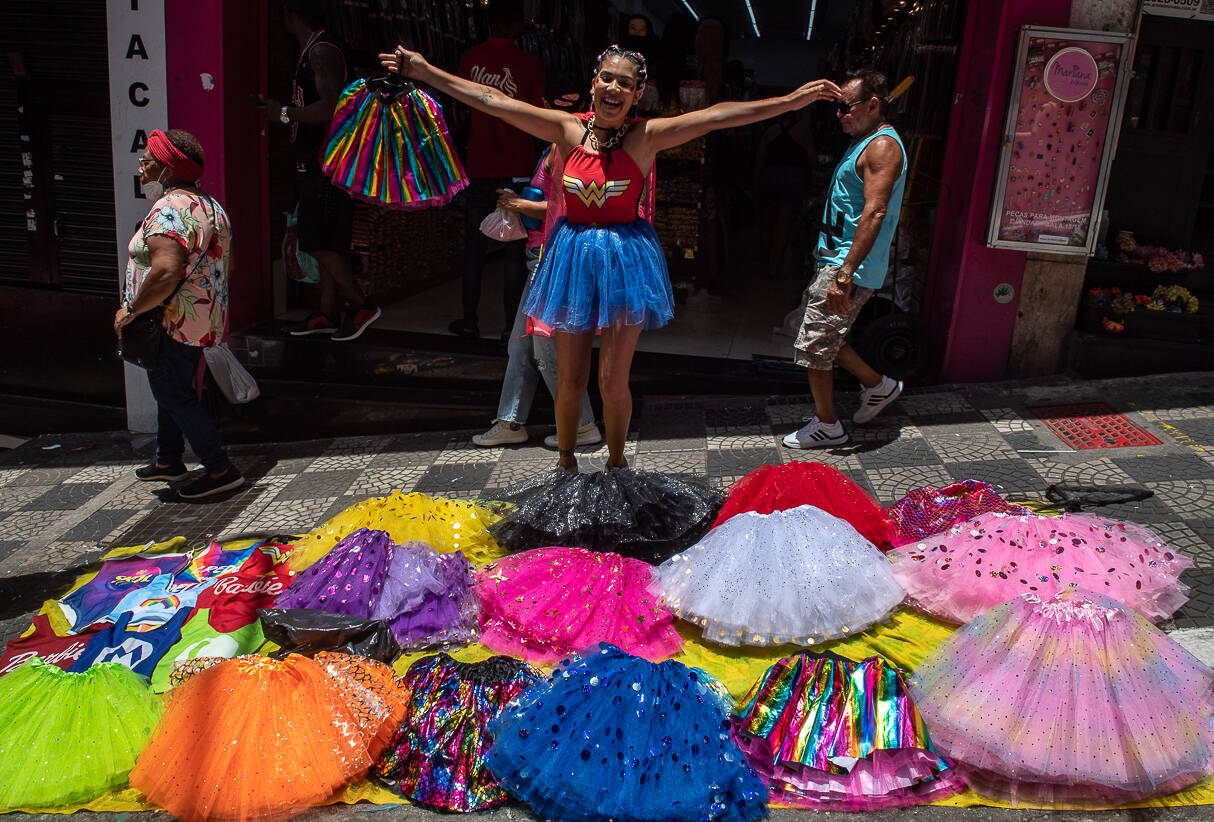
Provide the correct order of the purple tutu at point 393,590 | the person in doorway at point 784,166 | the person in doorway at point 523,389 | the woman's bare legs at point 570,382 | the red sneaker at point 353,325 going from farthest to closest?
the person in doorway at point 784,166, the red sneaker at point 353,325, the person in doorway at point 523,389, the woman's bare legs at point 570,382, the purple tutu at point 393,590

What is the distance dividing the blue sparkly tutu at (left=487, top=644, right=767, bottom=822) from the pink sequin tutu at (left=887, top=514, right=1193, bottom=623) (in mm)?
1148

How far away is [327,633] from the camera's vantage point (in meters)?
3.45

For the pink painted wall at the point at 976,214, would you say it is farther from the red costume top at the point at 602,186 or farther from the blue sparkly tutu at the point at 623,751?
the blue sparkly tutu at the point at 623,751

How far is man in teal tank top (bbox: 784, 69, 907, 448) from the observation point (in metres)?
5.01

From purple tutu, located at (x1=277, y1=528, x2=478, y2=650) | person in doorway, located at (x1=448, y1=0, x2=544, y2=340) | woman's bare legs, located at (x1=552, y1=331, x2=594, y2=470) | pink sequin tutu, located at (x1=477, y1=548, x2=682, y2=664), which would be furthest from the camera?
person in doorway, located at (x1=448, y1=0, x2=544, y2=340)

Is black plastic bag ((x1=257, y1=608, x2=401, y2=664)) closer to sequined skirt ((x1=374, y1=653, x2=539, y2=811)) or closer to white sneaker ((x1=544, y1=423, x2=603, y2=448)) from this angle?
sequined skirt ((x1=374, y1=653, x2=539, y2=811))

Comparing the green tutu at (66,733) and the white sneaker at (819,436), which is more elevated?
the white sneaker at (819,436)

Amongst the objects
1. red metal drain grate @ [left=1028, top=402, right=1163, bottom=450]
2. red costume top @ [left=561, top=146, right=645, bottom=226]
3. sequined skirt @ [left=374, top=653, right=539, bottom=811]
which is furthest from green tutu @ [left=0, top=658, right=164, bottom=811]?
red metal drain grate @ [left=1028, top=402, right=1163, bottom=450]

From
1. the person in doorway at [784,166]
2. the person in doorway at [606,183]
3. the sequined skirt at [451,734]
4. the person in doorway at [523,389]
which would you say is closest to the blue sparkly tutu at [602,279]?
the person in doorway at [606,183]

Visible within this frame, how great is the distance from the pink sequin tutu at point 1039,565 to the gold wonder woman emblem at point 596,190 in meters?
1.94

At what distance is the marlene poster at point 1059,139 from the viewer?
5668 mm

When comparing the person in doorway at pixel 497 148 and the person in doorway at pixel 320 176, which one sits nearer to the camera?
the person in doorway at pixel 320 176

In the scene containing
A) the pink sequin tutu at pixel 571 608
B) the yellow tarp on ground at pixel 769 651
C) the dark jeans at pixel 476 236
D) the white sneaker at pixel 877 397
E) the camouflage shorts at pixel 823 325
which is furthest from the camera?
the dark jeans at pixel 476 236

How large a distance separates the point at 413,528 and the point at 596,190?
5.45ft
